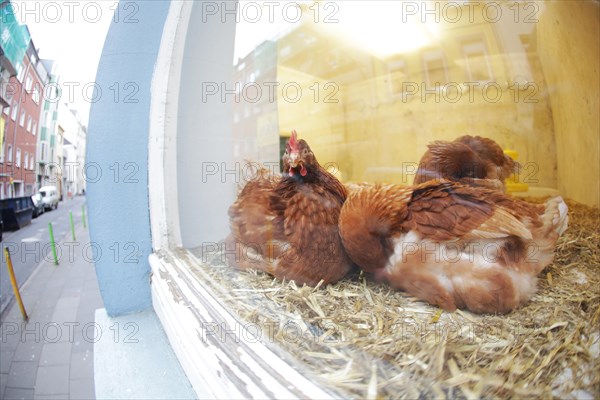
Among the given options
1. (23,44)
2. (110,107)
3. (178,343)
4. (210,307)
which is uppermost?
(23,44)

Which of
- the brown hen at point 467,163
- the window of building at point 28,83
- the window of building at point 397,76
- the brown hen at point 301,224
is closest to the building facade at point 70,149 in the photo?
the window of building at point 28,83

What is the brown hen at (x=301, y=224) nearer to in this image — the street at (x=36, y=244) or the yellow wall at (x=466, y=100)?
the yellow wall at (x=466, y=100)

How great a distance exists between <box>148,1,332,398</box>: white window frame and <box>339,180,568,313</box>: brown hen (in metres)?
0.31

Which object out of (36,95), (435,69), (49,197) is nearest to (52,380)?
(49,197)

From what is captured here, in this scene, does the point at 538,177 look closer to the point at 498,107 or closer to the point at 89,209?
the point at 498,107

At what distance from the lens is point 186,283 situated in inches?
34.0

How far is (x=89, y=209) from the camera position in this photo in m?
1.12

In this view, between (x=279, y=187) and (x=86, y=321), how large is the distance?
111 centimetres

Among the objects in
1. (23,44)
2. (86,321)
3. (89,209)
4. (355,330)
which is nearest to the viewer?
(355,330)

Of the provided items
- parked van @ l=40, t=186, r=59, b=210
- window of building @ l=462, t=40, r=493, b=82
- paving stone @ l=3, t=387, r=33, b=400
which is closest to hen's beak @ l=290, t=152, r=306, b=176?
window of building @ l=462, t=40, r=493, b=82

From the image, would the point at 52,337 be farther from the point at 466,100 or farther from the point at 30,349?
the point at 466,100

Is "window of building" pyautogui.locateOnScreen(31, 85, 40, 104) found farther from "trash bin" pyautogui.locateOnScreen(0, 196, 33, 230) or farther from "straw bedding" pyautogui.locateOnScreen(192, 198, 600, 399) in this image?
"straw bedding" pyautogui.locateOnScreen(192, 198, 600, 399)

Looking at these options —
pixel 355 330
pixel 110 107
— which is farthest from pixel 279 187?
pixel 110 107

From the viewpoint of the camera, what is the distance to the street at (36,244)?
1048mm
